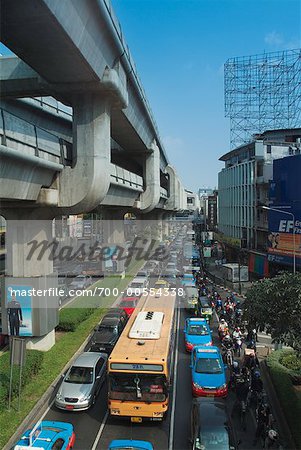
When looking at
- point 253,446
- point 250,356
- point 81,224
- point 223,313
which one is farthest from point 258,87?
point 253,446

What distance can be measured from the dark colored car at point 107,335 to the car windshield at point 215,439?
24.8 feet

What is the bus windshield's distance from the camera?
11.4 m

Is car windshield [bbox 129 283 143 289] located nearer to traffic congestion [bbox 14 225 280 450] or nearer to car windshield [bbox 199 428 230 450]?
traffic congestion [bbox 14 225 280 450]

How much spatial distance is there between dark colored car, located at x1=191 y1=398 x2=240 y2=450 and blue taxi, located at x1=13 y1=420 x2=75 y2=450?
121 inches

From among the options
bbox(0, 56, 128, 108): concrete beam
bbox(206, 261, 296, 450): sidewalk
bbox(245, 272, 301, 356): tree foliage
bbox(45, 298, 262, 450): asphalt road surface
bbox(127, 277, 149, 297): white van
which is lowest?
bbox(206, 261, 296, 450): sidewalk

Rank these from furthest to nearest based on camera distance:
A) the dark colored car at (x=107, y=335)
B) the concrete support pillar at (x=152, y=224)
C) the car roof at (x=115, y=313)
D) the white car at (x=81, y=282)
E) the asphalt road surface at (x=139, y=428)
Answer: the concrete support pillar at (x=152, y=224), the white car at (x=81, y=282), the car roof at (x=115, y=313), the dark colored car at (x=107, y=335), the asphalt road surface at (x=139, y=428)

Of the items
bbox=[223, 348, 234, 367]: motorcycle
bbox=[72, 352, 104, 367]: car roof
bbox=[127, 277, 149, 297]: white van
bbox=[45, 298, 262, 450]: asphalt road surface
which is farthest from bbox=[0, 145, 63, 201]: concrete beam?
bbox=[127, 277, 149, 297]: white van

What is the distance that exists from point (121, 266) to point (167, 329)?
73.8 ft

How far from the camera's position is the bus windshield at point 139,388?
37.4 ft

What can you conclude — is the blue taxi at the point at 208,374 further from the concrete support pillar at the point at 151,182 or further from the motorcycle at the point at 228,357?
the concrete support pillar at the point at 151,182

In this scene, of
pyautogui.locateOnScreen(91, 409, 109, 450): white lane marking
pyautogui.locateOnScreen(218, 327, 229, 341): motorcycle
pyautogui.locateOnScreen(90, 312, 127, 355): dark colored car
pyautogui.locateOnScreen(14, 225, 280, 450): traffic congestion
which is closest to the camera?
pyautogui.locateOnScreen(14, 225, 280, 450): traffic congestion

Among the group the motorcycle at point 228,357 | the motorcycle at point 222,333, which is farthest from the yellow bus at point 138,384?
the motorcycle at point 222,333

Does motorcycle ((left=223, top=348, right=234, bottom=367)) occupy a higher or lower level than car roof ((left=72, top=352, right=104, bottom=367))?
lower

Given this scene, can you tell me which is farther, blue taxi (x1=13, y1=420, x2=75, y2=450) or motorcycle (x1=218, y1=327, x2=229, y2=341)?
motorcycle (x1=218, y1=327, x2=229, y2=341)
